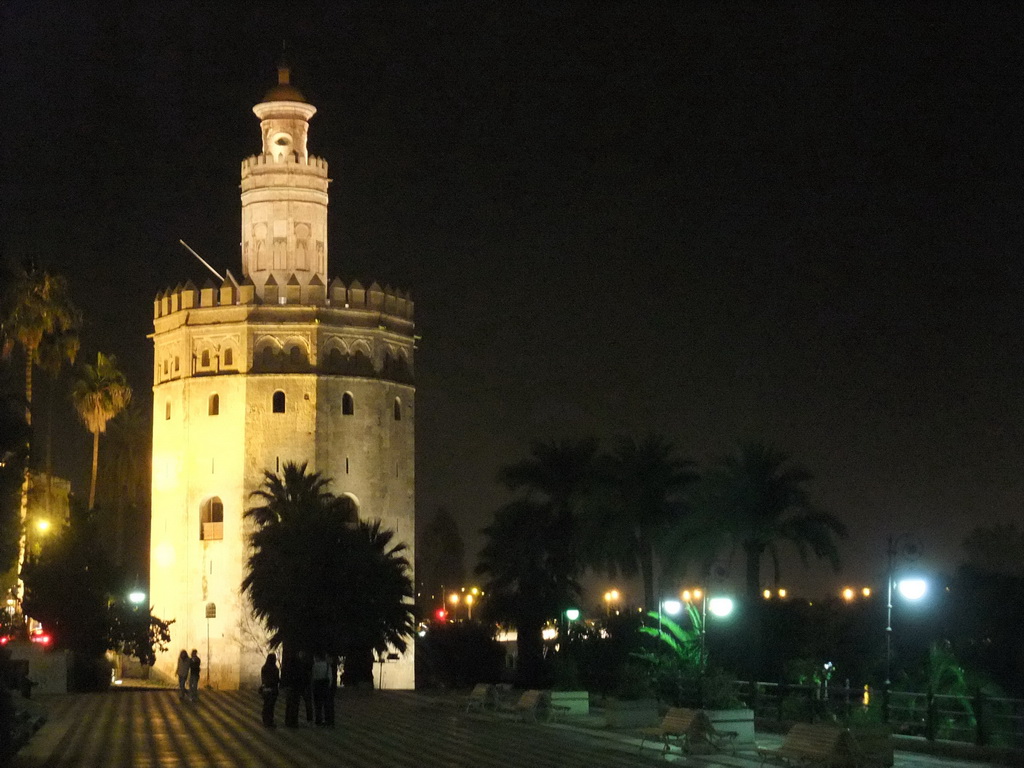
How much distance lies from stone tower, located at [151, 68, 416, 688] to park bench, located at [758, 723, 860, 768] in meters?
37.0

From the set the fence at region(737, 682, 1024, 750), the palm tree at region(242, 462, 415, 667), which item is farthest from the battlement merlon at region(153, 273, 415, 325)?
the fence at region(737, 682, 1024, 750)

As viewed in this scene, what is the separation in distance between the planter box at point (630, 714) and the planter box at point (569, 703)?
1.70 metres

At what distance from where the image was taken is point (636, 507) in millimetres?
44938

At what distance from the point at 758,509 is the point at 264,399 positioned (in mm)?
24111

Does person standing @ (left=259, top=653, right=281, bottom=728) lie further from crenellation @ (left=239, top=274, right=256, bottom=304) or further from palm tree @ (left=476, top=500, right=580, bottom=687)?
crenellation @ (left=239, top=274, right=256, bottom=304)

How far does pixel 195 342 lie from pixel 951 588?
24.6 meters

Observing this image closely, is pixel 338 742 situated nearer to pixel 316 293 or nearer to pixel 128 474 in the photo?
pixel 316 293

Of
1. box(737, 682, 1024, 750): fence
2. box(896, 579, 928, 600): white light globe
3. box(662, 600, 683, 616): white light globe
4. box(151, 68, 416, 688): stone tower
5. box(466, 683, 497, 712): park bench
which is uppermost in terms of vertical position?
box(151, 68, 416, 688): stone tower

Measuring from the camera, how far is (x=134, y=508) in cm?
7919

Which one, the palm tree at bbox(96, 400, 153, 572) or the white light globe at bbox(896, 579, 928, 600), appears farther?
the palm tree at bbox(96, 400, 153, 572)

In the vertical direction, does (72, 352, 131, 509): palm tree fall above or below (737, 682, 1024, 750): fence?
above

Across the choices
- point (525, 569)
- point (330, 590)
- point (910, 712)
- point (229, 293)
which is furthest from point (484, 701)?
point (229, 293)

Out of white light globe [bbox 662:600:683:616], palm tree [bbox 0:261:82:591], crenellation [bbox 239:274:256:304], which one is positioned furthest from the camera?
crenellation [bbox 239:274:256:304]

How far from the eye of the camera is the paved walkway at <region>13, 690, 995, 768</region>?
816 inches
